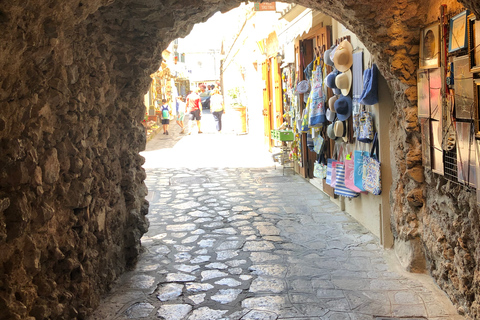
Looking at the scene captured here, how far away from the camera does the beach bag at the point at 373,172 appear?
6.04 meters

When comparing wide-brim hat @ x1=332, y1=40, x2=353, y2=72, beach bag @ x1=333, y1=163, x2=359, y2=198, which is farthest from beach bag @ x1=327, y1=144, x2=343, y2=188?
wide-brim hat @ x1=332, y1=40, x2=353, y2=72

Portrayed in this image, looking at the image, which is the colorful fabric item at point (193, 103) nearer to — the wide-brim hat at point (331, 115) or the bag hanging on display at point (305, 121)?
the bag hanging on display at point (305, 121)

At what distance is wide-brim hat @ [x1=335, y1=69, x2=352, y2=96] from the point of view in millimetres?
6869

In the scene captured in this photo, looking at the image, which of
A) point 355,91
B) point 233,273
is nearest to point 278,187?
point 355,91

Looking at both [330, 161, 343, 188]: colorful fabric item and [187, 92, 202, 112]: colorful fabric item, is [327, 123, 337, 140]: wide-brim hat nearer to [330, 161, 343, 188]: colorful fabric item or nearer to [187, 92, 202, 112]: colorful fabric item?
[330, 161, 343, 188]: colorful fabric item

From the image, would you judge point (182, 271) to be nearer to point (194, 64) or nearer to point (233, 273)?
A: point (233, 273)

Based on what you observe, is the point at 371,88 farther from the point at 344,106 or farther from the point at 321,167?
the point at 321,167

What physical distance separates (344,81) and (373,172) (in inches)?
59.2

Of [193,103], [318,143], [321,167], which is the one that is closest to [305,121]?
[318,143]

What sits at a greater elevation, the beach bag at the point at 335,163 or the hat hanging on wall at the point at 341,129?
the hat hanging on wall at the point at 341,129

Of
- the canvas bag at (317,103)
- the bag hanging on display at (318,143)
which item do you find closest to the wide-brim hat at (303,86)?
the canvas bag at (317,103)

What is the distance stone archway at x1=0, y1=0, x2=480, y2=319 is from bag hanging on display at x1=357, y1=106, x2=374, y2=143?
0.71m

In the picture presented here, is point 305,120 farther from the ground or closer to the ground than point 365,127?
farther from the ground

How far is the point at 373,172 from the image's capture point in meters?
6.19
